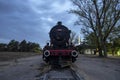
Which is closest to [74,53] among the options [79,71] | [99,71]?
[99,71]

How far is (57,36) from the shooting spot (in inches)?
943

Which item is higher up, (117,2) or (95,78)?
(117,2)

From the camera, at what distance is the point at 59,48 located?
23.1 metres

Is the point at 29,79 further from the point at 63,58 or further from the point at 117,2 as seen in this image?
the point at 117,2

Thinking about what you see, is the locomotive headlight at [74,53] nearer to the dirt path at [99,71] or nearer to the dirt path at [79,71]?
the dirt path at [79,71]

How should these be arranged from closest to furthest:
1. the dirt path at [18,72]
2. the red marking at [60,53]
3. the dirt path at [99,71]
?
the dirt path at [18,72], the dirt path at [99,71], the red marking at [60,53]

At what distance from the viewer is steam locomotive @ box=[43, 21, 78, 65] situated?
22453 mm

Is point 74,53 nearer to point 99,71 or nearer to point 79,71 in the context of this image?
point 99,71

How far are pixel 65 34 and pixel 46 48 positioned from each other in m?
2.29

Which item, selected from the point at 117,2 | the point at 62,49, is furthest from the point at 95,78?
the point at 117,2

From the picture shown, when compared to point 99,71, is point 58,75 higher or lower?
lower

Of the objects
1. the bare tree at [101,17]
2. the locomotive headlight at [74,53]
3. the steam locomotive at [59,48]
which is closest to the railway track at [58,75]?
the steam locomotive at [59,48]

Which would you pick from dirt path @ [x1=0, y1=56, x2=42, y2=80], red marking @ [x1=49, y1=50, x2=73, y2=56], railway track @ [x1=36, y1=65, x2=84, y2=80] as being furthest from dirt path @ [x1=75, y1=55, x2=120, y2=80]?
dirt path @ [x1=0, y1=56, x2=42, y2=80]

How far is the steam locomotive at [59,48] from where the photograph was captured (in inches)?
884
